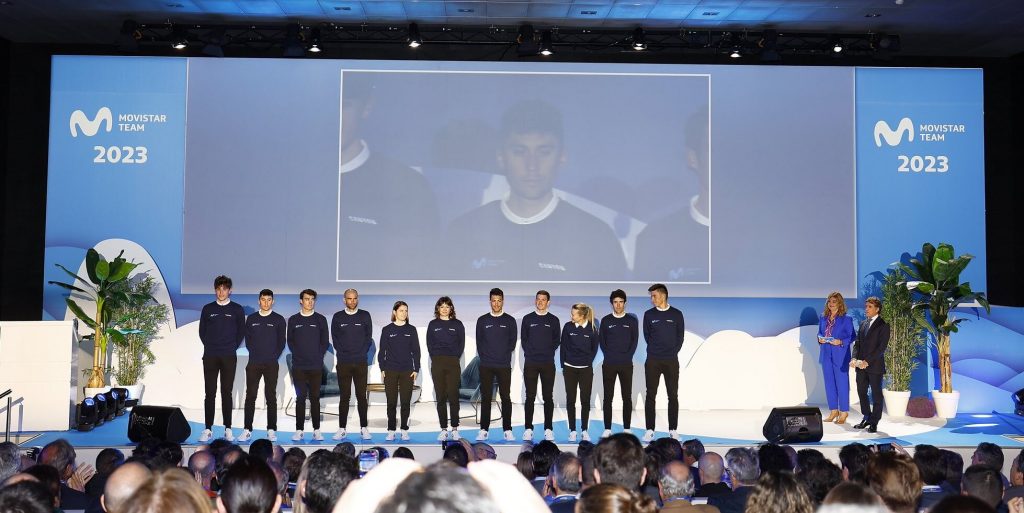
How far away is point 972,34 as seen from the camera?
9.60 m

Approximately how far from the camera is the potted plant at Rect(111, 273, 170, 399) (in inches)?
346

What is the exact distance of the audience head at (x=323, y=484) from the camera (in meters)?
3.01

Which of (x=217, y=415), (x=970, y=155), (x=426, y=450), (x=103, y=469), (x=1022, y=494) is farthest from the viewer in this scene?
(x=970, y=155)

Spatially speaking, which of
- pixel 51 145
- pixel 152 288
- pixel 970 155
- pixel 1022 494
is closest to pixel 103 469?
pixel 1022 494

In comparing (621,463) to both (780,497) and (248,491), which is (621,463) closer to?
(780,497)

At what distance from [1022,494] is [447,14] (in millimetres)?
6859

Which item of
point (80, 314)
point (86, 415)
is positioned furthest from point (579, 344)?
point (80, 314)

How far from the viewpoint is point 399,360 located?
7422mm

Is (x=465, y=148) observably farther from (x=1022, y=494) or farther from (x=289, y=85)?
A: (x=1022, y=494)

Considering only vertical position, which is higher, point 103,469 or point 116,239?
point 116,239

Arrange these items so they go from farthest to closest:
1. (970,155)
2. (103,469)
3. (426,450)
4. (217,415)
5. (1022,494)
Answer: (970,155)
(217,415)
(426,450)
(103,469)
(1022,494)

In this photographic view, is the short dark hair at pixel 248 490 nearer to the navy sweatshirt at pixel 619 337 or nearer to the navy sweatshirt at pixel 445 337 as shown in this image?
the navy sweatshirt at pixel 445 337

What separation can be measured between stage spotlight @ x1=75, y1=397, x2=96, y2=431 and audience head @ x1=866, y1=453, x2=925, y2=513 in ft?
22.3

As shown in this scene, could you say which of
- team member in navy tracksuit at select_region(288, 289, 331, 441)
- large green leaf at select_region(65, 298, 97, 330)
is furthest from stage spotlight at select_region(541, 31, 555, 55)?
large green leaf at select_region(65, 298, 97, 330)
